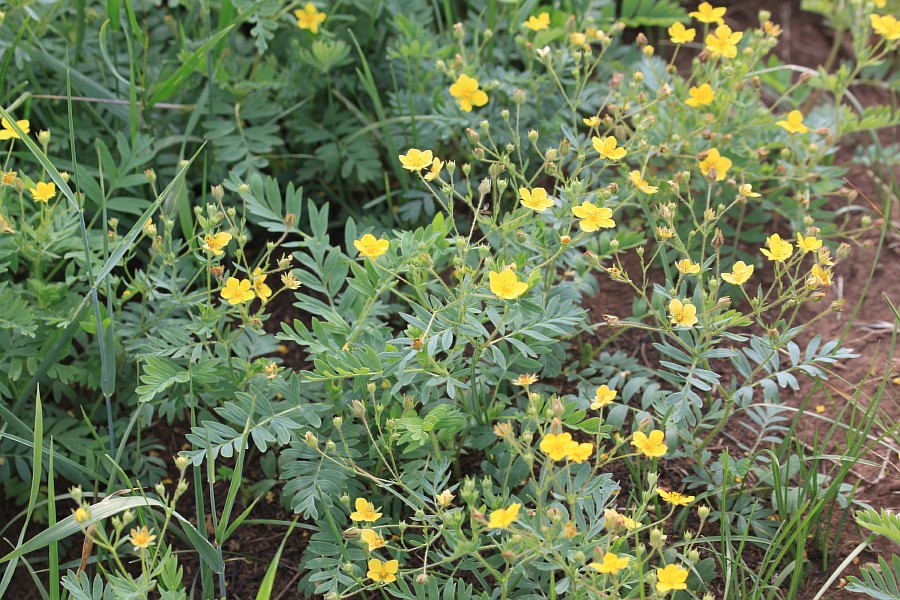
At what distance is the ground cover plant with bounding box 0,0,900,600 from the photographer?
5.48 feet

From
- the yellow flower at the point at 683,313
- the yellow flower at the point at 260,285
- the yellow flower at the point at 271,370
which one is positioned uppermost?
the yellow flower at the point at 260,285

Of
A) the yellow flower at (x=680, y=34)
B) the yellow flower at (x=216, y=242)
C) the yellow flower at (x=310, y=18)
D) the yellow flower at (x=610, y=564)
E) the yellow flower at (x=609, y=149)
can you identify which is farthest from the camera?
the yellow flower at (x=310, y=18)

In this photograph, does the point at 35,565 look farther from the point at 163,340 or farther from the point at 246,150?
the point at 246,150

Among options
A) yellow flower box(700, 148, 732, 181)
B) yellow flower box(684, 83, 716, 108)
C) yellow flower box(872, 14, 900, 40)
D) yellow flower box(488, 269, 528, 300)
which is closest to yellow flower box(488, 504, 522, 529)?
yellow flower box(488, 269, 528, 300)

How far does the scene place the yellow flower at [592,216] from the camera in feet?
5.72

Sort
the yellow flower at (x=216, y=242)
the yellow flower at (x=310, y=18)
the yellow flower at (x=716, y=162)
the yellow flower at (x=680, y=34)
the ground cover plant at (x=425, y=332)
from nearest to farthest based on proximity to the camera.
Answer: the ground cover plant at (x=425, y=332) < the yellow flower at (x=216, y=242) < the yellow flower at (x=716, y=162) < the yellow flower at (x=680, y=34) < the yellow flower at (x=310, y=18)

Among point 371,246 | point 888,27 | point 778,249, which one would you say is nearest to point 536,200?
point 371,246

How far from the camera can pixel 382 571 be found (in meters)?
1.59

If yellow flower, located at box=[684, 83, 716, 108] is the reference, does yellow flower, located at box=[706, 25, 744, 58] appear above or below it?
above

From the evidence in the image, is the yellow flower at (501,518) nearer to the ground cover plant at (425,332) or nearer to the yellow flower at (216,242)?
the ground cover plant at (425,332)

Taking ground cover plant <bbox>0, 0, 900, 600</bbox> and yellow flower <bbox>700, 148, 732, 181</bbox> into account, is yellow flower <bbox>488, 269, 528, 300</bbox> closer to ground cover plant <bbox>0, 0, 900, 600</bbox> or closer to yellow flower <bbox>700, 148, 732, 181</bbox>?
ground cover plant <bbox>0, 0, 900, 600</bbox>

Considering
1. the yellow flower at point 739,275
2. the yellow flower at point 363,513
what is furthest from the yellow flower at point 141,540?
the yellow flower at point 739,275

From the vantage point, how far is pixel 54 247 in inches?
79.0

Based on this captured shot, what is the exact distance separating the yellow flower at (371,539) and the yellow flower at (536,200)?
654 mm
